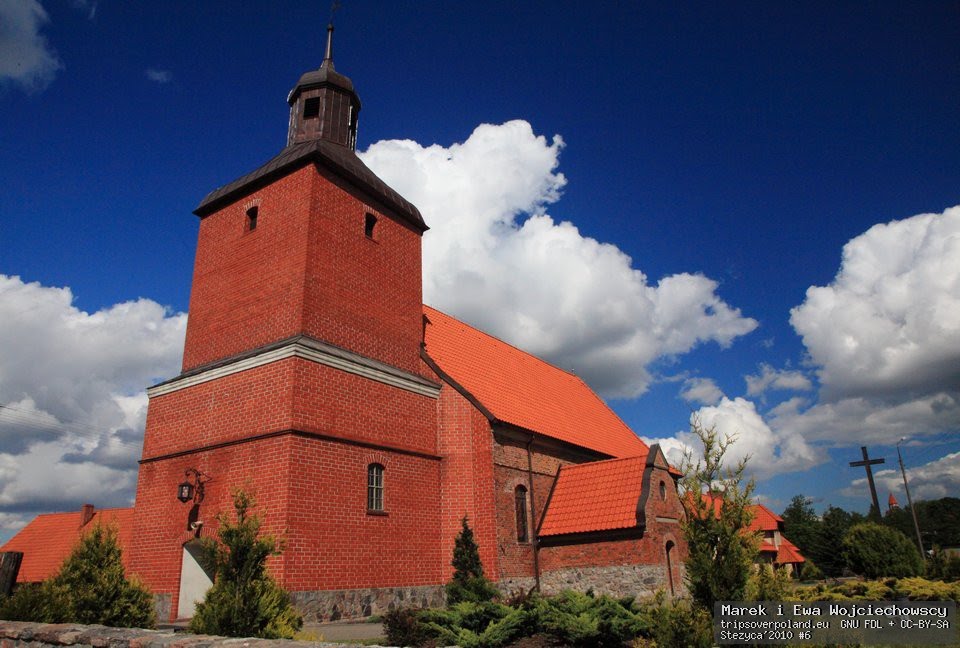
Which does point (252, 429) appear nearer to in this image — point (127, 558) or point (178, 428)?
point (178, 428)

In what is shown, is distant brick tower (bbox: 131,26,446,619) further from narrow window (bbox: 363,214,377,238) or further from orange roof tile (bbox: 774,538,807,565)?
orange roof tile (bbox: 774,538,807,565)

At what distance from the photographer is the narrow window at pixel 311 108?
1820cm

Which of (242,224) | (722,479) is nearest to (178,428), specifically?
(242,224)

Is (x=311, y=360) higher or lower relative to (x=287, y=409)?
higher

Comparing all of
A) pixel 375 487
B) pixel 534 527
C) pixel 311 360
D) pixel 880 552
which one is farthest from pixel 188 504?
pixel 880 552

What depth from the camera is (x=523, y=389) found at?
2197 centimetres

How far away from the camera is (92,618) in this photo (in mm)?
9719

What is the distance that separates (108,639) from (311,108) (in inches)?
582

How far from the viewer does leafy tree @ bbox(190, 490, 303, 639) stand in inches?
319

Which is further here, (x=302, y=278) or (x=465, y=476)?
(x=465, y=476)

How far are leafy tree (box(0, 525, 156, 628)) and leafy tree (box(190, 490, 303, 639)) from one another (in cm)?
246

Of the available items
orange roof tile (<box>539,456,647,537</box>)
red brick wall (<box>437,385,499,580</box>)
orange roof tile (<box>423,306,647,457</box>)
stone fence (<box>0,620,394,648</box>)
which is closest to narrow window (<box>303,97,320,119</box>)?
→ orange roof tile (<box>423,306,647,457</box>)

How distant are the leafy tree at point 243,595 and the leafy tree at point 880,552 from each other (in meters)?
20.4

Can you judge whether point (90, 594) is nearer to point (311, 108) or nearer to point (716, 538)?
point (716, 538)
